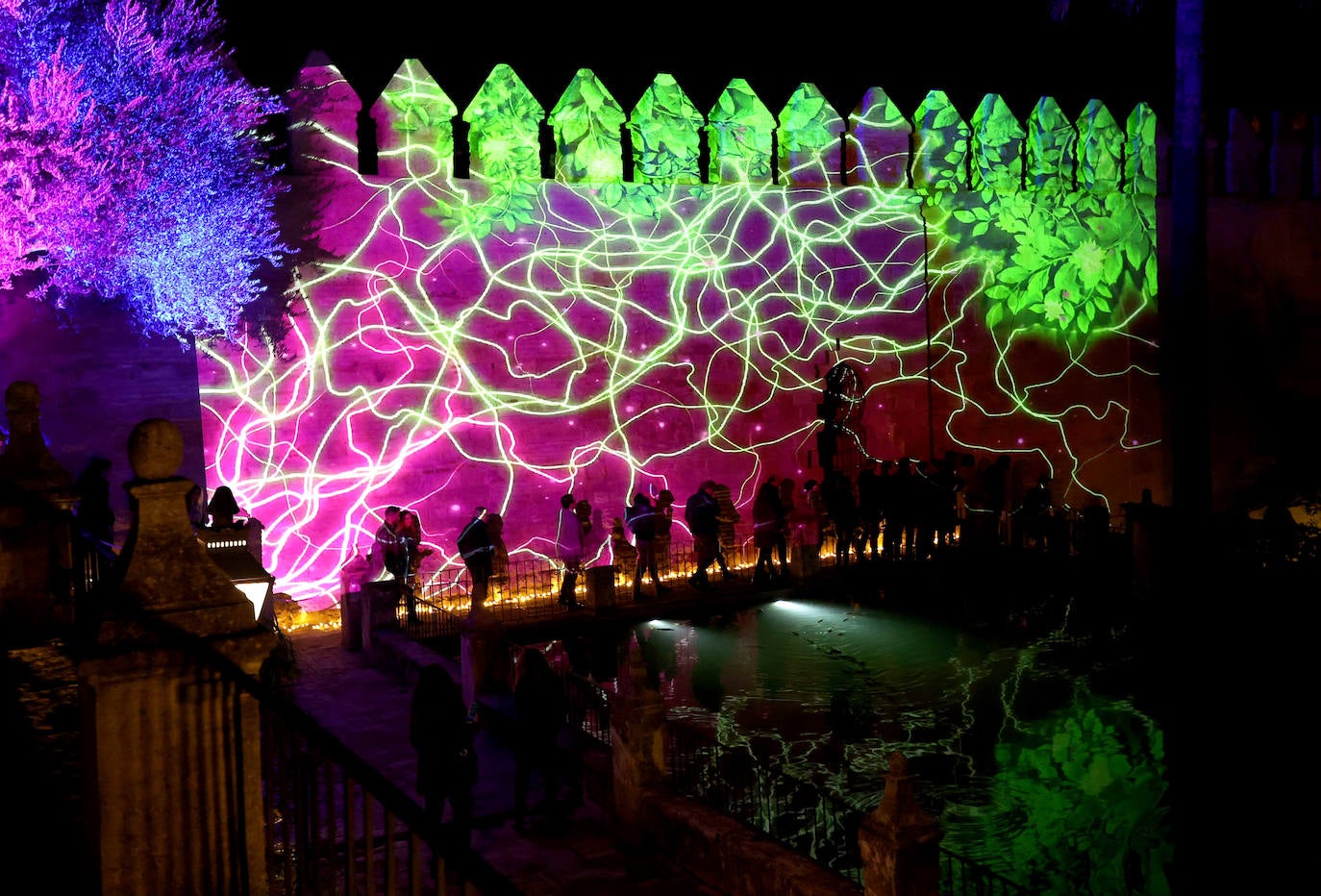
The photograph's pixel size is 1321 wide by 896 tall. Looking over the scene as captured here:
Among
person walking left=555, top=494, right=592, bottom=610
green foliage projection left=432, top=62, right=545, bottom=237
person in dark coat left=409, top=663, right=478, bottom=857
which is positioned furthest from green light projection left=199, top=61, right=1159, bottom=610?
person in dark coat left=409, top=663, right=478, bottom=857

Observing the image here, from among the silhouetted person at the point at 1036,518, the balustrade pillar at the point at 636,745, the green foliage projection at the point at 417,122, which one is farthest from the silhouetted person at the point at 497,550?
the silhouetted person at the point at 1036,518

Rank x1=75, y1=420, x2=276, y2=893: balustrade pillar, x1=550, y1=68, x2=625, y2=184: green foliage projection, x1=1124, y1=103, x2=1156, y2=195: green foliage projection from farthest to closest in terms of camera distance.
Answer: x1=1124, y1=103, x2=1156, y2=195: green foliage projection → x1=550, y1=68, x2=625, y2=184: green foliage projection → x1=75, y1=420, x2=276, y2=893: balustrade pillar

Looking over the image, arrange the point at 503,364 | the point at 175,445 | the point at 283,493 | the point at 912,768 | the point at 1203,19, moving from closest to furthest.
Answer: the point at 175,445 < the point at 912,768 < the point at 1203,19 < the point at 283,493 < the point at 503,364

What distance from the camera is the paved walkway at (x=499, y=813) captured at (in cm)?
669

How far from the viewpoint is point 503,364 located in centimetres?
1372

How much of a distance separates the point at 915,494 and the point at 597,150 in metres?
5.81

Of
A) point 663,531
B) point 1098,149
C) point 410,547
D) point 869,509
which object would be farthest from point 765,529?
point 1098,149

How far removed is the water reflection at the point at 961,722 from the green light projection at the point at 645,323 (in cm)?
311

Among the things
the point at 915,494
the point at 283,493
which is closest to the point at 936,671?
the point at 915,494

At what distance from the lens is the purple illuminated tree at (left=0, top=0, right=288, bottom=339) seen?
31.7 ft

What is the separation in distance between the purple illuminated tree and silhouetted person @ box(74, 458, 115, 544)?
176cm

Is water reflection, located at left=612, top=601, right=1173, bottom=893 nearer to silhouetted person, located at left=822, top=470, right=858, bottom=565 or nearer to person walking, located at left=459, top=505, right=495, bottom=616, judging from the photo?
silhouetted person, located at left=822, top=470, right=858, bottom=565

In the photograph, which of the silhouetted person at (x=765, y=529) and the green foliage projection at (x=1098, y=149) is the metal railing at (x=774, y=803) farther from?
the green foliage projection at (x=1098, y=149)

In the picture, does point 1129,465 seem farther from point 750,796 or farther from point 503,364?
point 750,796
